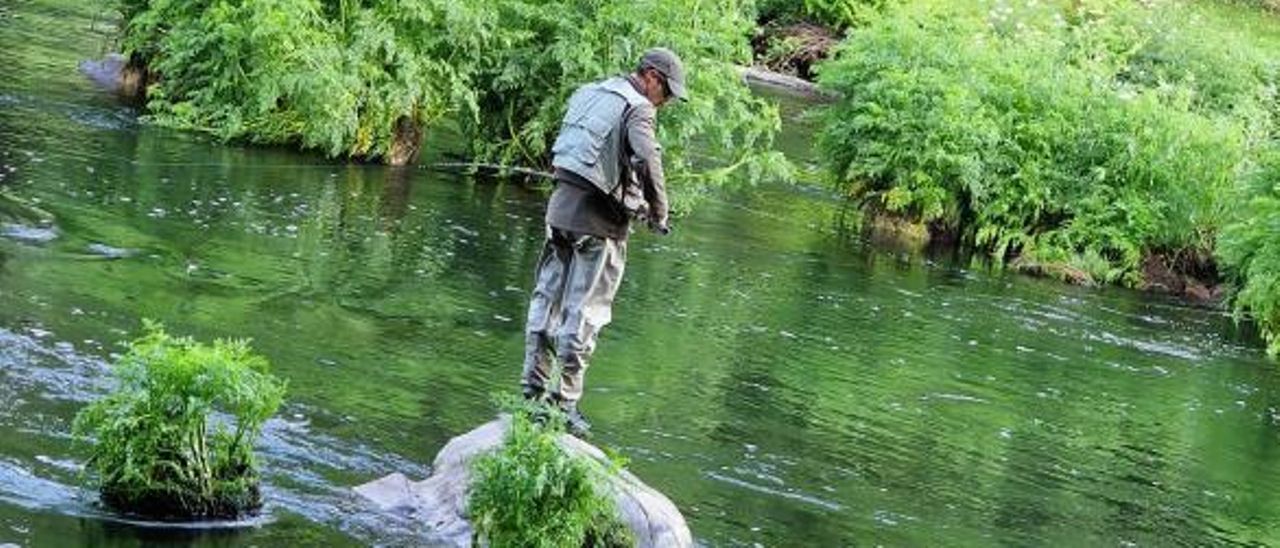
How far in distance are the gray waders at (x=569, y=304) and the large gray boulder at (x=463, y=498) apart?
0.80 m

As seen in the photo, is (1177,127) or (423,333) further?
(1177,127)

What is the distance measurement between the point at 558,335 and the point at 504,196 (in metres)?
11.9

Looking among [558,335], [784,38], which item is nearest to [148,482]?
[558,335]

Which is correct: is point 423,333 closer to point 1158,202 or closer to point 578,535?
point 578,535

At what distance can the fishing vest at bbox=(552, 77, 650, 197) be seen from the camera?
1028cm

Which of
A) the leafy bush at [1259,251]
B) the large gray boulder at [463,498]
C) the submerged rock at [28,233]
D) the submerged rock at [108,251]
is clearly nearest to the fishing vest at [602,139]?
the large gray boulder at [463,498]

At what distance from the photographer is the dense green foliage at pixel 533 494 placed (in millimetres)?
8242

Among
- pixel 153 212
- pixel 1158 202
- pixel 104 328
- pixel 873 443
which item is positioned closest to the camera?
pixel 104 328

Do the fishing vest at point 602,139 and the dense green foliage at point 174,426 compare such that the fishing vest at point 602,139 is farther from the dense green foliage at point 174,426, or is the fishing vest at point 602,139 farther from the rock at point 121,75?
the rock at point 121,75

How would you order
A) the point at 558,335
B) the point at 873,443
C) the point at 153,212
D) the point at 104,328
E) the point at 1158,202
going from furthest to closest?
the point at 1158,202 < the point at 153,212 < the point at 873,443 < the point at 104,328 < the point at 558,335

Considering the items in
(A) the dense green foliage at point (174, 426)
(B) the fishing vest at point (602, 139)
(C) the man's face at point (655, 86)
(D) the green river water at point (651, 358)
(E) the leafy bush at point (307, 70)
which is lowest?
(D) the green river water at point (651, 358)

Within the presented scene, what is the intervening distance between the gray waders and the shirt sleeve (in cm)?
34

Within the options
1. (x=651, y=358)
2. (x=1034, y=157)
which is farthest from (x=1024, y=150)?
(x=651, y=358)

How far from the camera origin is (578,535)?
27.4ft
